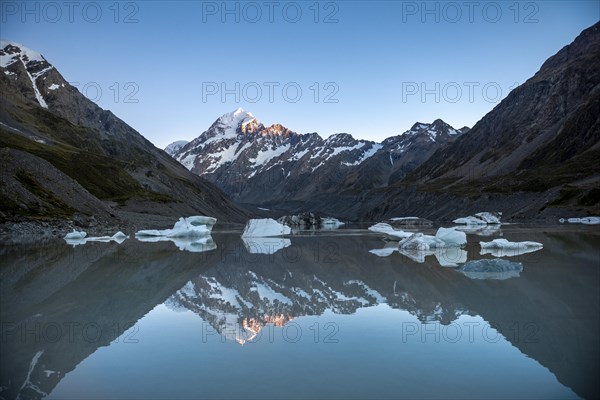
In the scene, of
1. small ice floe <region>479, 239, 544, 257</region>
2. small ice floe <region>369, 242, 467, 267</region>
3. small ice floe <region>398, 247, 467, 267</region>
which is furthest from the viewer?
small ice floe <region>479, 239, 544, 257</region>

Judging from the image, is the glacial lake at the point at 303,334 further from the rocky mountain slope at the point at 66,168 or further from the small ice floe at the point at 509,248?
the rocky mountain slope at the point at 66,168

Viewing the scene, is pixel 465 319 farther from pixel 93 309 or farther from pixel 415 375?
pixel 93 309

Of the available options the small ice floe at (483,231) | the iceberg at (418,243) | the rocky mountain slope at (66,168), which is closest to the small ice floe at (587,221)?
the small ice floe at (483,231)

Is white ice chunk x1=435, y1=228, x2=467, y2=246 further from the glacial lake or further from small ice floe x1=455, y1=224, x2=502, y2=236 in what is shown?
small ice floe x1=455, y1=224, x2=502, y2=236

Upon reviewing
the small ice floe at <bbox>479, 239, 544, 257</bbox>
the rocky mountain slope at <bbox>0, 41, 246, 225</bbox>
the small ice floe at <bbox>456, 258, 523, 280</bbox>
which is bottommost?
the small ice floe at <bbox>456, 258, 523, 280</bbox>

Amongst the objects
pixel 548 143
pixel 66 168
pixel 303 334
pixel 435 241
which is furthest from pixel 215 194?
pixel 303 334

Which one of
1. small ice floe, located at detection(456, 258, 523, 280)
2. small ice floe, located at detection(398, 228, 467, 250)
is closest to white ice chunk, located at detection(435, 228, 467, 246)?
small ice floe, located at detection(398, 228, 467, 250)

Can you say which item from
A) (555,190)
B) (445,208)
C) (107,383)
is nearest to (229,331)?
(107,383)
